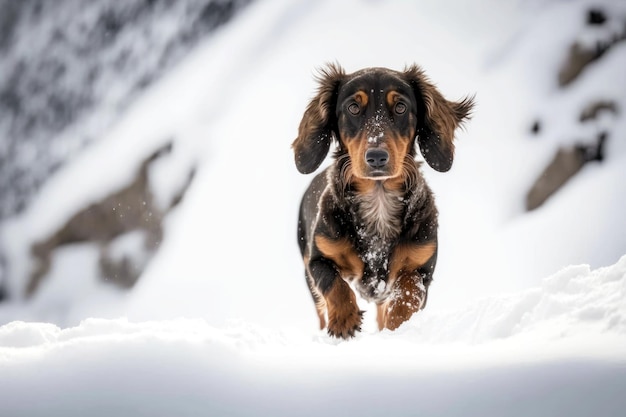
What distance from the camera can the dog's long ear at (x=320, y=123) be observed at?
3.47 meters

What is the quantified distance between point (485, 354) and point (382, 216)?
158cm

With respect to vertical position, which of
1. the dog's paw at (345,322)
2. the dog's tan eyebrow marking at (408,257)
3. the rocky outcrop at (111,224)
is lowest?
the dog's paw at (345,322)

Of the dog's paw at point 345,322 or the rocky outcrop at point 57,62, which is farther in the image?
the rocky outcrop at point 57,62

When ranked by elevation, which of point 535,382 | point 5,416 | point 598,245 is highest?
point 598,245

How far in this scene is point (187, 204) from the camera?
7309mm

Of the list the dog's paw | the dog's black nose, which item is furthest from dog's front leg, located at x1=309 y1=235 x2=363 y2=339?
the dog's black nose

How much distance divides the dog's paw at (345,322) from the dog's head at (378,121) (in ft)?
1.85

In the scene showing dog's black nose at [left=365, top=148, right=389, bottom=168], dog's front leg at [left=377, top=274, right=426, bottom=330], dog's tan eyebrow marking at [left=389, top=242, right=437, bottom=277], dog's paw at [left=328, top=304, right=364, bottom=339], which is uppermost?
dog's black nose at [left=365, top=148, right=389, bottom=168]

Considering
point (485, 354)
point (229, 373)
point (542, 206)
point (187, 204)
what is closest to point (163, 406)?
point (229, 373)

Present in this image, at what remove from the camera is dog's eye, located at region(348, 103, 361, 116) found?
3.13 meters

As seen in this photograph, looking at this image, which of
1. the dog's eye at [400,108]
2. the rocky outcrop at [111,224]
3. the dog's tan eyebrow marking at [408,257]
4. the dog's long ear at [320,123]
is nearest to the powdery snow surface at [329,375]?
the dog's tan eyebrow marking at [408,257]

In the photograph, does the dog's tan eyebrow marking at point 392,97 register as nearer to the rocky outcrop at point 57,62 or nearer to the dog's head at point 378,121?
the dog's head at point 378,121

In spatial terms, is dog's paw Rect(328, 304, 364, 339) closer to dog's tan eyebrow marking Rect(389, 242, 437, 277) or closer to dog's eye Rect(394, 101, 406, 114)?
dog's tan eyebrow marking Rect(389, 242, 437, 277)

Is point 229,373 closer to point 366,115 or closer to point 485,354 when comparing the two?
point 485,354
